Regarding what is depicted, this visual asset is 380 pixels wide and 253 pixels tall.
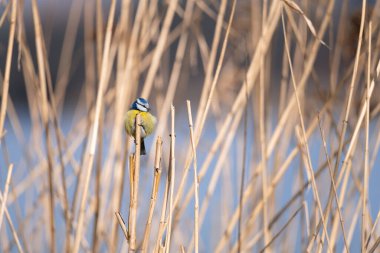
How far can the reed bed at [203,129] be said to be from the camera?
54.9 inches

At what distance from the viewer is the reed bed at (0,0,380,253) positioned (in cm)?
139

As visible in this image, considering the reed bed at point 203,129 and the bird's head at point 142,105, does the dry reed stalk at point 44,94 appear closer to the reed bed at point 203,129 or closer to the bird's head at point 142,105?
the reed bed at point 203,129

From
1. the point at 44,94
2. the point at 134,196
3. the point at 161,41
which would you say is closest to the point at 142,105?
the point at 134,196

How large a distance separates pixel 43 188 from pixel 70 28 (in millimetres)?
576

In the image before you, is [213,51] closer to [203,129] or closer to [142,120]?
[142,120]

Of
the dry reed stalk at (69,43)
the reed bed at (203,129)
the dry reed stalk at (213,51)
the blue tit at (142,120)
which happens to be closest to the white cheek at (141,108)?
the blue tit at (142,120)

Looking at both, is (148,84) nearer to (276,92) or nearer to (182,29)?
(182,29)

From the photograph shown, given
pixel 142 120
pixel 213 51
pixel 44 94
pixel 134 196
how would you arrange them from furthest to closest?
pixel 213 51 → pixel 44 94 → pixel 142 120 → pixel 134 196

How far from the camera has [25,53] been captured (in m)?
1.65

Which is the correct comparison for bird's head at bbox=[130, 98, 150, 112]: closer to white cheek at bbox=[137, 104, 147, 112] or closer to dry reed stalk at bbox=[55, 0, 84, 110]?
white cheek at bbox=[137, 104, 147, 112]

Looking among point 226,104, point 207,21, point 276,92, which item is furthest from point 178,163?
point 207,21

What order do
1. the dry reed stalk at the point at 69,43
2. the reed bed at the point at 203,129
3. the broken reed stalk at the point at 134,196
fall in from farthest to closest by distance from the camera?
1. the dry reed stalk at the point at 69,43
2. the reed bed at the point at 203,129
3. the broken reed stalk at the point at 134,196

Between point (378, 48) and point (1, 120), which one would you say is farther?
point (378, 48)

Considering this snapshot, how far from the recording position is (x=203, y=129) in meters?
2.28
